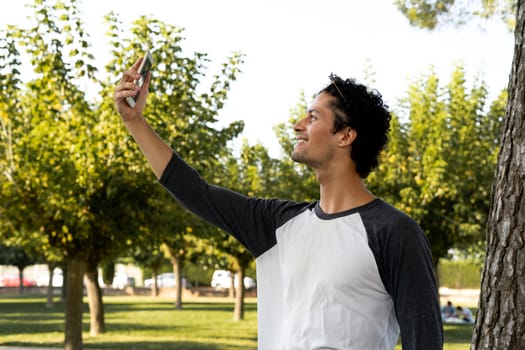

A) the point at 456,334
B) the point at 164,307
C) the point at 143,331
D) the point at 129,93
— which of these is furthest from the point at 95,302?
the point at 164,307

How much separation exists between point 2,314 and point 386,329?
124 feet

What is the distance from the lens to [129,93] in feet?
9.65

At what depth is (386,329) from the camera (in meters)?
2.62

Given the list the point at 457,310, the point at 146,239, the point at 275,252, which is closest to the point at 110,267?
the point at 457,310

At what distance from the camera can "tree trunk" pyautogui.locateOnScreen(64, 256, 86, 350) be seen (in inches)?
659

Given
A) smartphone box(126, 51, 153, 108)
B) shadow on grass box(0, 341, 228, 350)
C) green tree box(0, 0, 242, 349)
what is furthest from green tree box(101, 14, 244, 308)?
smartphone box(126, 51, 153, 108)

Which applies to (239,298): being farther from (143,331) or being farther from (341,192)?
(341,192)

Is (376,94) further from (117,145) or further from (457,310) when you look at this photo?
(457,310)

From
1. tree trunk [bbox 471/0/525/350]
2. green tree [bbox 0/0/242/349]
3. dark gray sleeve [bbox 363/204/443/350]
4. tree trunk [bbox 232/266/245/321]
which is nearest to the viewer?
dark gray sleeve [bbox 363/204/443/350]

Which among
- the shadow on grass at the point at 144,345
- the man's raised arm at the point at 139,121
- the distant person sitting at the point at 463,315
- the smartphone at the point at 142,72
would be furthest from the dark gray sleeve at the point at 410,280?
the distant person sitting at the point at 463,315

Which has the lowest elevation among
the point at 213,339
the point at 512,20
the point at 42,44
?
the point at 213,339

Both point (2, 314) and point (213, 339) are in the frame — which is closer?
point (213, 339)

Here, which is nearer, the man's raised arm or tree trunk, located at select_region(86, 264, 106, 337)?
the man's raised arm

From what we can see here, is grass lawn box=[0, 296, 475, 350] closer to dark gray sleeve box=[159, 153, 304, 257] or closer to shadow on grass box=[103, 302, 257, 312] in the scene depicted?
shadow on grass box=[103, 302, 257, 312]
